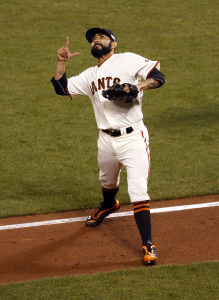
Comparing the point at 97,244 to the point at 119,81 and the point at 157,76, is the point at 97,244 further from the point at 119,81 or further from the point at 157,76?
the point at 157,76

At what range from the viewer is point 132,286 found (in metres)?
5.42

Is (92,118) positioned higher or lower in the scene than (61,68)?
lower

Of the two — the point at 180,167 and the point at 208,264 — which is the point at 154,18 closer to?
the point at 180,167

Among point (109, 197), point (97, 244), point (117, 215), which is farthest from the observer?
point (117, 215)

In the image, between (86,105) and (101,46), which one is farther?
(86,105)

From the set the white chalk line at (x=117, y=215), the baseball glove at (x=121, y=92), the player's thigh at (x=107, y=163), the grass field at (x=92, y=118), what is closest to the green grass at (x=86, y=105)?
the grass field at (x=92, y=118)

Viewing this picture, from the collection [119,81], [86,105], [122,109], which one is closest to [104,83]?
[119,81]

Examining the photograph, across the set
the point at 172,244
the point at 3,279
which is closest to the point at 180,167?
the point at 172,244

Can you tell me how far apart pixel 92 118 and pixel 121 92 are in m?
4.85

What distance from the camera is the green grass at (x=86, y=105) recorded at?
26.6ft

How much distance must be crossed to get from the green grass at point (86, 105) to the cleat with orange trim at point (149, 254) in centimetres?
171

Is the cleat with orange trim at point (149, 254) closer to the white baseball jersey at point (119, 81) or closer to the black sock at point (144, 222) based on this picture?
the black sock at point (144, 222)

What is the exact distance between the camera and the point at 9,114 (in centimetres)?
1095

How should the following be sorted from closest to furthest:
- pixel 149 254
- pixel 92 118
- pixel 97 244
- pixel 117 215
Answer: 1. pixel 149 254
2. pixel 97 244
3. pixel 117 215
4. pixel 92 118
